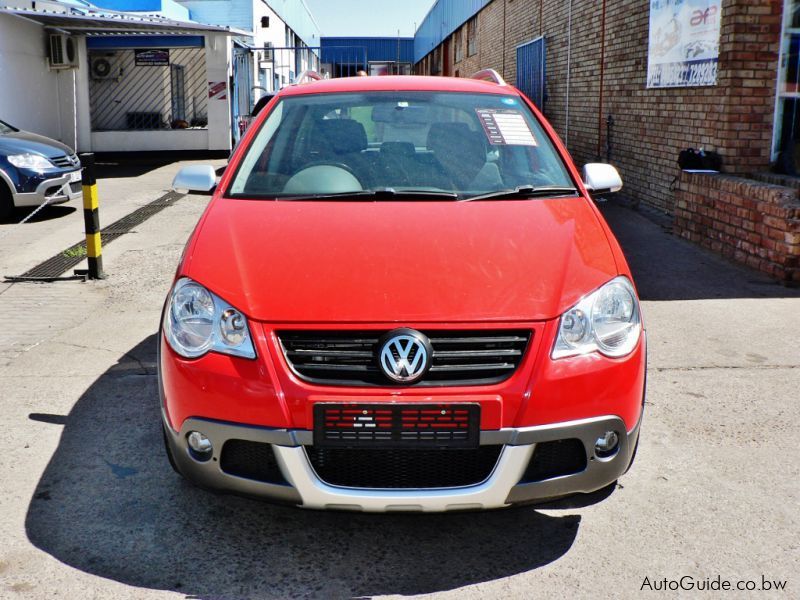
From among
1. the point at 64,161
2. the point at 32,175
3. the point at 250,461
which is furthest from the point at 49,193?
the point at 250,461

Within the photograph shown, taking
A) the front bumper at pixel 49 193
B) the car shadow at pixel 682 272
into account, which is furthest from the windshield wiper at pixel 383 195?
the front bumper at pixel 49 193

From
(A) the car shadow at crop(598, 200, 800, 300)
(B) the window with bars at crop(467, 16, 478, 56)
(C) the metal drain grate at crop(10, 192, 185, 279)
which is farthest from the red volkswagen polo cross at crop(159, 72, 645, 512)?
(B) the window with bars at crop(467, 16, 478, 56)

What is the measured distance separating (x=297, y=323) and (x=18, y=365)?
322 cm

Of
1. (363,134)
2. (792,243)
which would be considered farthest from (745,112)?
(363,134)

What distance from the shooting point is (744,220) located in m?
8.17

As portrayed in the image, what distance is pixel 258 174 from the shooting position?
4129 mm

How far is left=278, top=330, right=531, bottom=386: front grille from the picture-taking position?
2936 mm

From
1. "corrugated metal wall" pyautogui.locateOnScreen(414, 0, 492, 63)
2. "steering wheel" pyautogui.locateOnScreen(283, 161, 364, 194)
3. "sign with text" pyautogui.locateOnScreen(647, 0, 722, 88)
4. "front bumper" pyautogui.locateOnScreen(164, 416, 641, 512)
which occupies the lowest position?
"front bumper" pyautogui.locateOnScreen(164, 416, 641, 512)

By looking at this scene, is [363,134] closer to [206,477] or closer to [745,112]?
[206,477]

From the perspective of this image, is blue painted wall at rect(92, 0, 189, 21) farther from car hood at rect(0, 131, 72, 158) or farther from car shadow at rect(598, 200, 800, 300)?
car shadow at rect(598, 200, 800, 300)

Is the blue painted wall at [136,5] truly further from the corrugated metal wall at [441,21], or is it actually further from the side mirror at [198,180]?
the side mirror at [198,180]

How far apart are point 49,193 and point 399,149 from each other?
830cm

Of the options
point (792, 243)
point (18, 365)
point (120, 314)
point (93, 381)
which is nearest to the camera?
point (93, 381)

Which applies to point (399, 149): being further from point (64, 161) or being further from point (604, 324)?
point (64, 161)
